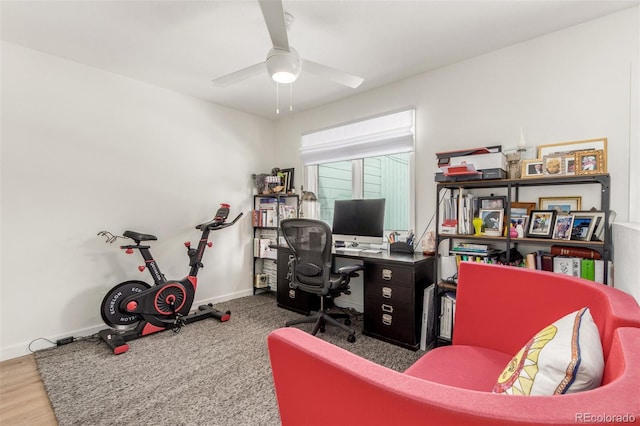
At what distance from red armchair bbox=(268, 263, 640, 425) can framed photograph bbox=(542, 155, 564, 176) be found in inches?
43.3

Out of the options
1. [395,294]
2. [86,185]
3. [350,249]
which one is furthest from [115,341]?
[395,294]

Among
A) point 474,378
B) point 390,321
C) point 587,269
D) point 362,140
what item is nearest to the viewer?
point 474,378

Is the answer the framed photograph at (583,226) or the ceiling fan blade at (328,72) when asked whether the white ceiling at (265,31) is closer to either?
the ceiling fan blade at (328,72)

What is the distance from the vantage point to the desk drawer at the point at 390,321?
8.14ft

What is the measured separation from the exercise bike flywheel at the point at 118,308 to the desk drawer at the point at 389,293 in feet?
6.91

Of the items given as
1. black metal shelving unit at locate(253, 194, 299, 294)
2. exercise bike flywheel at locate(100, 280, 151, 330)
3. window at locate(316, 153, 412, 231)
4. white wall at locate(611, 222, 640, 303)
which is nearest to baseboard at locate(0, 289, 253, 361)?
exercise bike flywheel at locate(100, 280, 151, 330)

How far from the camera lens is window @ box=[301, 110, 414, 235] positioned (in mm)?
3189

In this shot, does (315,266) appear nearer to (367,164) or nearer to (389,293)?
(389,293)

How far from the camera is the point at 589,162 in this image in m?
1.98

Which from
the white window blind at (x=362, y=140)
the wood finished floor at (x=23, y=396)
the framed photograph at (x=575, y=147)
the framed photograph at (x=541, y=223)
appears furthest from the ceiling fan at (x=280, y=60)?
the wood finished floor at (x=23, y=396)

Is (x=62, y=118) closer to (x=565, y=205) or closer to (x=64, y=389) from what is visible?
(x=64, y=389)

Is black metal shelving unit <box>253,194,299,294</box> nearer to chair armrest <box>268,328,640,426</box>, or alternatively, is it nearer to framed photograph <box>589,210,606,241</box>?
framed photograph <box>589,210,606,241</box>

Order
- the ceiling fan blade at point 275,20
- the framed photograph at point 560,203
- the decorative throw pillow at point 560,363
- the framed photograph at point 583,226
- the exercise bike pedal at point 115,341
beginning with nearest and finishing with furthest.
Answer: the decorative throw pillow at point 560,363, the ceiling fan blade at point 275,20, the framed photograph at point 583,226, the framed photograph at point 560,203, the exercise bike pedal at point 115,341

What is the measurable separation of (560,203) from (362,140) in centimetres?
193
